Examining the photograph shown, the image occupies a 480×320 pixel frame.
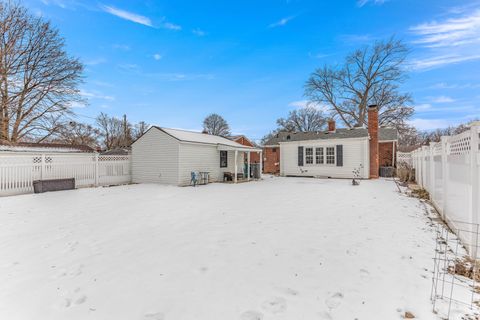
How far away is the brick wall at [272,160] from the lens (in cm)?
2223

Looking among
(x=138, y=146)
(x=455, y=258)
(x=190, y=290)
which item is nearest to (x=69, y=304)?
(x=190, y=290)

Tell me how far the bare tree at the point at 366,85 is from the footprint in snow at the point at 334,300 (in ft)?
90.5

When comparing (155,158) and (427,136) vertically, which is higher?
(427,136)

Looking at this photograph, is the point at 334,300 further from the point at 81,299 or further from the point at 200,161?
the point at 200,161

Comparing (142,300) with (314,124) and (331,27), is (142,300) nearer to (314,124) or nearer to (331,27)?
(331,27)

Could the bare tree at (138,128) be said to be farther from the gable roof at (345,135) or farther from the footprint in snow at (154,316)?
the footprint in snow at (154,316)

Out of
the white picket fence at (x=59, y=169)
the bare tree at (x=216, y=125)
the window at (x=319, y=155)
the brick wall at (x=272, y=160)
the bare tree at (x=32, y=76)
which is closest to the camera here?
the white picket fence at (x=59, y=169)

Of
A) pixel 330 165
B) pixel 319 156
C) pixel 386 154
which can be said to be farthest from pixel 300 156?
pixel 386 154

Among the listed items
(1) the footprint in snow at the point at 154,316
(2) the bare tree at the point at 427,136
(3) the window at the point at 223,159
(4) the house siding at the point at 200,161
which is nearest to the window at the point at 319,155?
(4) the house siding at the point at 200,161

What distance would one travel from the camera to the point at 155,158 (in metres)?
13.5

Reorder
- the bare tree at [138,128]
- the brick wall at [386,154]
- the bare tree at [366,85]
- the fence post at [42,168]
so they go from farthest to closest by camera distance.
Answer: the bare tree at [138,128] < the bare tree at [366,85] < the brick wall at [386,154] < the fence post at [42,168]

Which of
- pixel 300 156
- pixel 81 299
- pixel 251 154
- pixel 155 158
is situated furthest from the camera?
pixel 251 154

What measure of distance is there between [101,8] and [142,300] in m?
13.6

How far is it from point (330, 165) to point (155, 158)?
1170cm
